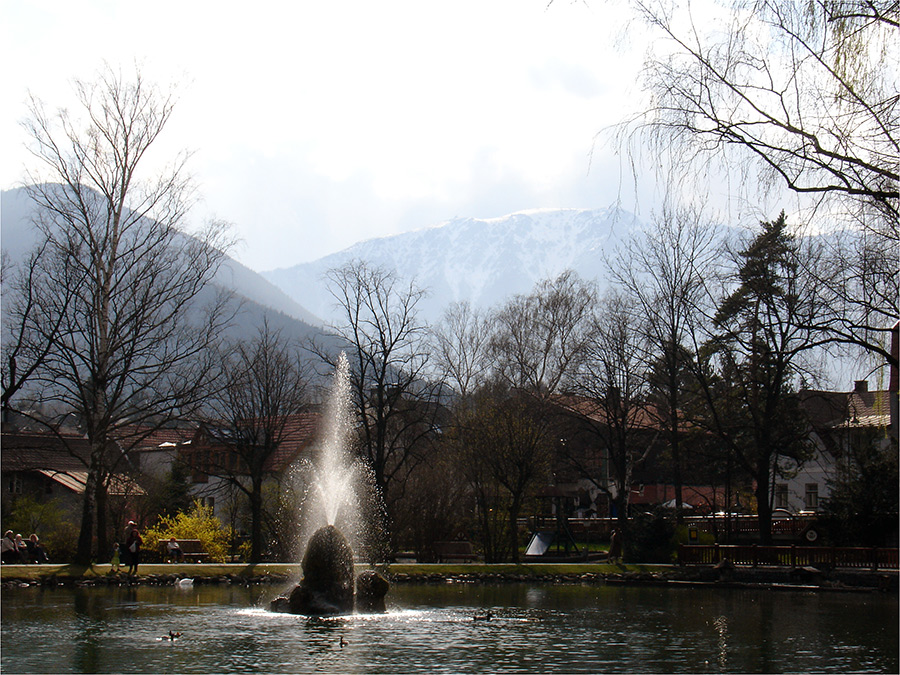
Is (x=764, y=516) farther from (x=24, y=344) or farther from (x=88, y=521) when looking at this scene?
(x=24, y=344)

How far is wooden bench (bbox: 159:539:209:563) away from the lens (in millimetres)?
36906

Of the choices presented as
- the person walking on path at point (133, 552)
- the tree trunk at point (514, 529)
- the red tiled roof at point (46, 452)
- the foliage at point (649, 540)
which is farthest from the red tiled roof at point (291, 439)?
the foliage at point (649, 540)

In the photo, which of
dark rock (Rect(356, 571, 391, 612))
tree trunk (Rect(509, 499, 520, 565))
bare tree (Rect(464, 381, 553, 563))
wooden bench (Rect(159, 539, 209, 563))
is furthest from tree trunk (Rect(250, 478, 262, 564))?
dark rock (Rect(356, 571, 391, 612))

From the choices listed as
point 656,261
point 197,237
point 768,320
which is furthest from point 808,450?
point 197,237

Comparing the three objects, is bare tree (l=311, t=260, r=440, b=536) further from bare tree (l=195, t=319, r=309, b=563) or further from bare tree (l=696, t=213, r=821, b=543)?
bare tree (l=696, t=213, r=821, b=543)

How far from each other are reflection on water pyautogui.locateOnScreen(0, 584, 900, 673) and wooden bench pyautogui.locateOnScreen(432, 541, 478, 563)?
14.1 metres

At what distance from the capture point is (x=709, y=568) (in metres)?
33.8

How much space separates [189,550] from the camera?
37625 mm

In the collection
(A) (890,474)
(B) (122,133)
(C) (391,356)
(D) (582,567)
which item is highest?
(B) (122,133)

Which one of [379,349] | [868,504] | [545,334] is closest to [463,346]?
[545,334]

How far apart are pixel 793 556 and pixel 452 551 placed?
14534 millimetres

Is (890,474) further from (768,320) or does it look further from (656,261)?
(656,261)

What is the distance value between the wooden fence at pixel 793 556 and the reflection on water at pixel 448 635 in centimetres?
659

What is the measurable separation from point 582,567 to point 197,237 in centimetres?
2014
